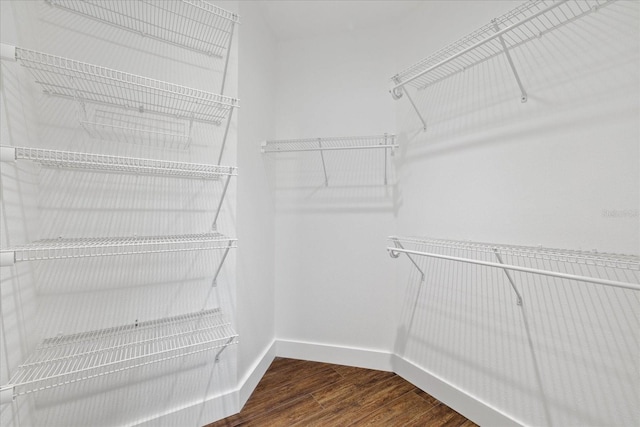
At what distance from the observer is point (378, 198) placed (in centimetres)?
200

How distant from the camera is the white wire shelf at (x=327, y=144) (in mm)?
1937

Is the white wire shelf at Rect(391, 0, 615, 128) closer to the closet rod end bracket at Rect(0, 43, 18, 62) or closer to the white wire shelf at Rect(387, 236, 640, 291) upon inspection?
the white wire shelf at Rect(387, 236, 640, 291)

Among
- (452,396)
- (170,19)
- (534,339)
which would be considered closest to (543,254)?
(534,339)

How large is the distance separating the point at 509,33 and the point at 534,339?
4.85 ft

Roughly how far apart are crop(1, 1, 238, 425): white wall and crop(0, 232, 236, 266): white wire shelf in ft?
0.15

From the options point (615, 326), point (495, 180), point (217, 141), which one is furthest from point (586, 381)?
point (217, 141)

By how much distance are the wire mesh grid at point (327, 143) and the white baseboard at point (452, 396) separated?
1516mm

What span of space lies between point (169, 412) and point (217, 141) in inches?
55.1

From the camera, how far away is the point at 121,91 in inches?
49.0

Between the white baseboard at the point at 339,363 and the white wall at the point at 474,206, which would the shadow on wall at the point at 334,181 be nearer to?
the white wall at the point at 474,206

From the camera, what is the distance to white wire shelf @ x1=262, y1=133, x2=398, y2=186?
1.94 meters

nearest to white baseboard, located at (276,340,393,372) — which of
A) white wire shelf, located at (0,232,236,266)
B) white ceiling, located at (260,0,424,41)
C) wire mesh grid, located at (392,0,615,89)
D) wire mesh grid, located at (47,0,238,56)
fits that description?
white wire shelf, located at (0,232,236,266)

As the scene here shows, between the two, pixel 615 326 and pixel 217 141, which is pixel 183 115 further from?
pixel 615 326

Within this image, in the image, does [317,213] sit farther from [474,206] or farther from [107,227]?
[107,227]
